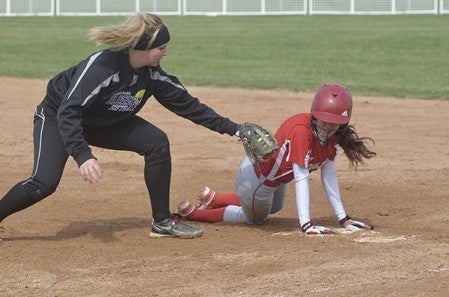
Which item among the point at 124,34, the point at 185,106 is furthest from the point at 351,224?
the point at 124,34

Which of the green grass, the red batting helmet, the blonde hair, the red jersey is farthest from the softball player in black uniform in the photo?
the green grass

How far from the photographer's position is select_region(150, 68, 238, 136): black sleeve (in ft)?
22.8

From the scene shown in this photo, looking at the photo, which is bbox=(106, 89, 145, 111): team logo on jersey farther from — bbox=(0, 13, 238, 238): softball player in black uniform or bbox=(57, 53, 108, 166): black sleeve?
bbox=(57, 53, 108, 166): black sleeve

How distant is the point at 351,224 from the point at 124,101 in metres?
1.81

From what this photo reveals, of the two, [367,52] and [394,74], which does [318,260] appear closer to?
[394,74]

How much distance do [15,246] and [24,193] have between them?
0.38 metres

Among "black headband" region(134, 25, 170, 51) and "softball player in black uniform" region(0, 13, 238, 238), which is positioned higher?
"black headband" region(134, 25, 170, 51)

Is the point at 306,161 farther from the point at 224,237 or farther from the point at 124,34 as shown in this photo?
the point at 124,34

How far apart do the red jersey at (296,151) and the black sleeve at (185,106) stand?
34 cm

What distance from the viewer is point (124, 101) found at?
663 cm

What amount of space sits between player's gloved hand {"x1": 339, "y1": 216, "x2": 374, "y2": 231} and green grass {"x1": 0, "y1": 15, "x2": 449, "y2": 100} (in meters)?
7.50

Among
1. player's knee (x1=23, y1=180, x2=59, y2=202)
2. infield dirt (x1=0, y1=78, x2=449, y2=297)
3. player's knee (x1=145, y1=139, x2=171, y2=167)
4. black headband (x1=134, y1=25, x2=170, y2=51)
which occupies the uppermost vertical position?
black headband (x1=134, y1=25, x2=170, y2=51)

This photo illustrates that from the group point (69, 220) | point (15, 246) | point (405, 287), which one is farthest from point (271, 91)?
point (405, 287)

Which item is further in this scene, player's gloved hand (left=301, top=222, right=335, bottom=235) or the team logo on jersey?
player's gloved hand (left=301, top=222, right=335, bottom=235)
